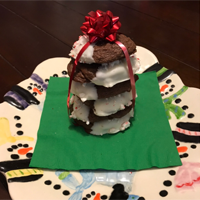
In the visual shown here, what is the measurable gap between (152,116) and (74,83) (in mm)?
520

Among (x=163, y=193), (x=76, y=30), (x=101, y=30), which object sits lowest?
(x=163, y=193)

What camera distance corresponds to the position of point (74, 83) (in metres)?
0.97

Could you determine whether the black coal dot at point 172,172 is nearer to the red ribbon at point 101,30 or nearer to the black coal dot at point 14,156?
the red ribbon at point 101,30

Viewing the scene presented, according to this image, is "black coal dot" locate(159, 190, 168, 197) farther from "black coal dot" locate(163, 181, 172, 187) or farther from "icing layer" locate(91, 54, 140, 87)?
"icing layer" locate(91, 54, 140, 87)

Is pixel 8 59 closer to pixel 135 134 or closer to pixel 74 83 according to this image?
pixel 74 83

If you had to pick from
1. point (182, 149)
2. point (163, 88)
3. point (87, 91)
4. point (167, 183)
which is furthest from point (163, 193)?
point (163, 88)

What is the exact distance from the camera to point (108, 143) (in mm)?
1073

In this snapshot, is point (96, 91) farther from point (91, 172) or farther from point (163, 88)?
point (163, 88)

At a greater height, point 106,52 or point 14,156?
point 106,52

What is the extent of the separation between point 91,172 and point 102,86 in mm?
423

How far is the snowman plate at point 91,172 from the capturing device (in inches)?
34.3

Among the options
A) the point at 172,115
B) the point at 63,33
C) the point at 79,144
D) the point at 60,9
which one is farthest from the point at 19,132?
the point at 60,9

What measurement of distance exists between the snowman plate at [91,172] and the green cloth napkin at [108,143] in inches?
1.5

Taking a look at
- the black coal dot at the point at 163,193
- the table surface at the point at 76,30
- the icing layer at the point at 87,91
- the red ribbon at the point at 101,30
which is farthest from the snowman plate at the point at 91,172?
the red ribbon at the point at 101,30
